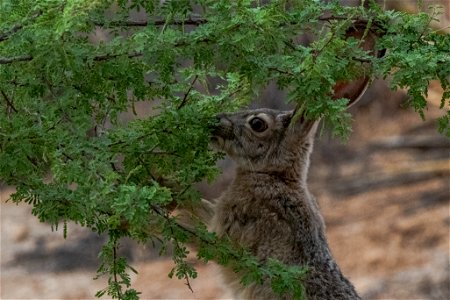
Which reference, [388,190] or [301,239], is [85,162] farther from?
[388,190]

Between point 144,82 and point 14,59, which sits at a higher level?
point 144,82

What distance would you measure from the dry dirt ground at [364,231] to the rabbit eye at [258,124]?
4388mm

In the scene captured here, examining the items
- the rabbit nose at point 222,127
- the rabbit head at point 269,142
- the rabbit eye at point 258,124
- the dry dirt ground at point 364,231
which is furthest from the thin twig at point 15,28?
the dry dirt ground at point 364,231

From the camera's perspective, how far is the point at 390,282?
1067 cm

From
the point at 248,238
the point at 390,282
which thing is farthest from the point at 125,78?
the point at 390,282

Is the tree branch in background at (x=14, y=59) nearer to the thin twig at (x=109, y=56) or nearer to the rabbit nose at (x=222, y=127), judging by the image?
the thin twig at (x=109, y=56)

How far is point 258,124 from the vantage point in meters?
6.06

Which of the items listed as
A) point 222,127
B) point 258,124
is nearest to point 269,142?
point 258,124

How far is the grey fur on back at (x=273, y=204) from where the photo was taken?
5.86 meters

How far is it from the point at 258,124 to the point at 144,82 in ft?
4.91

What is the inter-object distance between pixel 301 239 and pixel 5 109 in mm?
2156

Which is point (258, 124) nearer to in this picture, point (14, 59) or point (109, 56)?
point (109, 56)

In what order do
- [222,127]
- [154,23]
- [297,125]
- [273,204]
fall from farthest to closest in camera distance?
[273,204]
[297,125]
[222,127]
[154,23]

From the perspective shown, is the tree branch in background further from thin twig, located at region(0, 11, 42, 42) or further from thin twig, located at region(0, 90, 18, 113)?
thin twig, located at region(0, 90, 18, 113)
